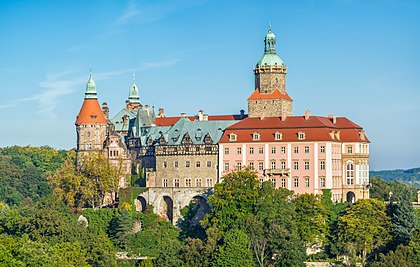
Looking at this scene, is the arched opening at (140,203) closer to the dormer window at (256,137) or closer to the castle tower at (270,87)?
the dormer window at (256,137)

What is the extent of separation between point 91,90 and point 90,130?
16.7 feet

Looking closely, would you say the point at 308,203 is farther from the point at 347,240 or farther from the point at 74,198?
the point at 74,198

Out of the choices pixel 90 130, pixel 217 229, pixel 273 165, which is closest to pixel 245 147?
pixel 273 165

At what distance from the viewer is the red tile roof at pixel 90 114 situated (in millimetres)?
107625

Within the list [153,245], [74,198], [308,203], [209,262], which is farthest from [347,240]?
[74,198]

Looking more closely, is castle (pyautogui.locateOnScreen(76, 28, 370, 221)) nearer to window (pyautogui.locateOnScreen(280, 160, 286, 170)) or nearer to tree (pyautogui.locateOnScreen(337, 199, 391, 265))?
window (pyautogui.locateOnScreen(280, 160, 286, 170))

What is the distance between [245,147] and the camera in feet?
332

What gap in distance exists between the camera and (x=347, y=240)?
92812mm

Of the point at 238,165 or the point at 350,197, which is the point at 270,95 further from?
the point at 350,197

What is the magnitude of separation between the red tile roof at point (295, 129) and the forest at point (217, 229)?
547 cm

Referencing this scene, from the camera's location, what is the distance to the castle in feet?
325

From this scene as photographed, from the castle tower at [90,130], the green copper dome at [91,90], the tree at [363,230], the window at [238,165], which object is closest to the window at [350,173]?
the tree at [363,230]

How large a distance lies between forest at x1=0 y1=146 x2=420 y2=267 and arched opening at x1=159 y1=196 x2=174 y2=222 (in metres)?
1.22

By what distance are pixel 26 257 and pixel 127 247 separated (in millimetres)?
18576
